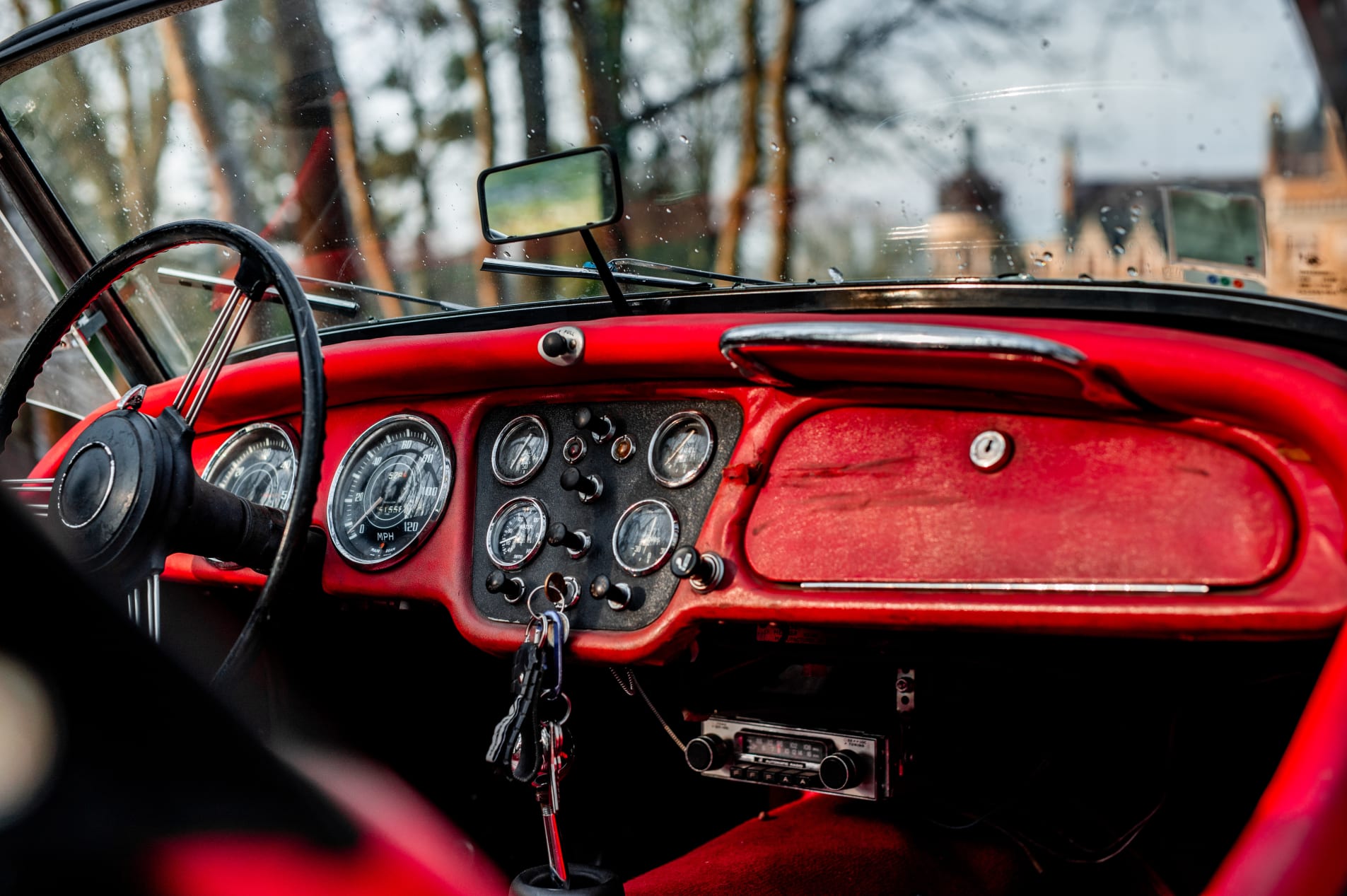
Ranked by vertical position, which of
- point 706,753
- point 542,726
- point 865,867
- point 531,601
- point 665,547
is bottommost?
point 865,867

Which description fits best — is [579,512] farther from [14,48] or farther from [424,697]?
[14,48]

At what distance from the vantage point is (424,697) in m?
2.71

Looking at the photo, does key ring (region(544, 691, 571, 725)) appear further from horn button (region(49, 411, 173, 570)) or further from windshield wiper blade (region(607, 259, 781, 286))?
windshield wiper blade (region(607, 259, 781, 286))

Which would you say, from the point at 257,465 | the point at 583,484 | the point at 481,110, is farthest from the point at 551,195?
the point at 257,465

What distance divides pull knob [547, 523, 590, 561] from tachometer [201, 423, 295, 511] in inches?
25.6

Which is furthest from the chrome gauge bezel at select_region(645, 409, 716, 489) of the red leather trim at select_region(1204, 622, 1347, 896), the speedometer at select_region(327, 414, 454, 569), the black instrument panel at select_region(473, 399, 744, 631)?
the red leather trim at select_region(1204, 622, 1347, 896)

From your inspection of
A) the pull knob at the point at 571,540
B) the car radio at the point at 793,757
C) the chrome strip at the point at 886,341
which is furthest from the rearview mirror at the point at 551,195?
the car radio at the point at 793,757

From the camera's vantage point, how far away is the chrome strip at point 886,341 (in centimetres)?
150

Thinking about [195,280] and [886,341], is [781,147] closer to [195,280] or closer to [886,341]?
[886,341]

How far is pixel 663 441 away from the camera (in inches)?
81.1

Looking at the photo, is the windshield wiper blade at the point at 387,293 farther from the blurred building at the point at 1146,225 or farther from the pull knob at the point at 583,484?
the blurred building at the point at 1146,225

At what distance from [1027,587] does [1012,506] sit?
12 centimetres

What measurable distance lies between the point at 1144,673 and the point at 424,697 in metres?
1.59

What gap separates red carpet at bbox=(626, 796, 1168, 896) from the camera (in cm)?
226
